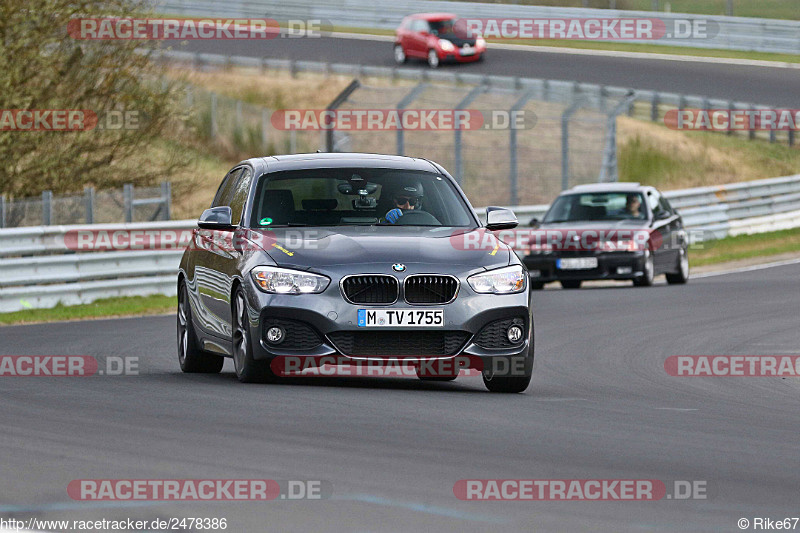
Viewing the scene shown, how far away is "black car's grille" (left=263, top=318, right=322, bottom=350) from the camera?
1016 centimetres

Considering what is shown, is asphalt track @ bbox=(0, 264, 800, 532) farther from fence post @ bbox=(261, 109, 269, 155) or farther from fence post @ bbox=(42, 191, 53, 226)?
fence post @ bbox=(261, 109, 269, 155)

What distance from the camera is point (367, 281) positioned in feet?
33.3

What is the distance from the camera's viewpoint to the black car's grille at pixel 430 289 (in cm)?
1016

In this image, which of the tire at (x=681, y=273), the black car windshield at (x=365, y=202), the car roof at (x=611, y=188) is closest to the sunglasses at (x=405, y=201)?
the black car windshield at (x=365, y=202)

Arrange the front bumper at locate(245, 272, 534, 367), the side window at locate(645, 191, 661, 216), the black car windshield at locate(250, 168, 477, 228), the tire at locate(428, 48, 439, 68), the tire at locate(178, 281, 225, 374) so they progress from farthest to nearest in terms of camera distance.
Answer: the tire at locate(428, 48, 439, 68) → the side window at locate(645, 191, 661, 216) → the tire at locate(178, 281, 225, 374) → the black car windshield at locate(250, 168, 477, 228) → the front bumper at locate(245, 272, 534, 367)

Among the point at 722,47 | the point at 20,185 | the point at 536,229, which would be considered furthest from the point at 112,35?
the point at 722,47

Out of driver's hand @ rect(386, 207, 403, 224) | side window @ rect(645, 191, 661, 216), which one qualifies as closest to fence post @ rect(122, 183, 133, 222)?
side window @ rect(645, 191, 661, 216)

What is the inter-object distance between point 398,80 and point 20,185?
22.9 metres

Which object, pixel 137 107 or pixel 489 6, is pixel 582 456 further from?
pixel 489 6

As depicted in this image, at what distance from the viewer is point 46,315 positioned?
19.0m

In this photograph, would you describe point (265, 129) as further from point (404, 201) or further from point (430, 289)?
point (430, 289)

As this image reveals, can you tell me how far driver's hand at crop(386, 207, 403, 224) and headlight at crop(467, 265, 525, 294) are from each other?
3.39 feet

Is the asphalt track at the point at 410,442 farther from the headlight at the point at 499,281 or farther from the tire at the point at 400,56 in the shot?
the tire at the point at 400,56

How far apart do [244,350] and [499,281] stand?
5.61 ft
